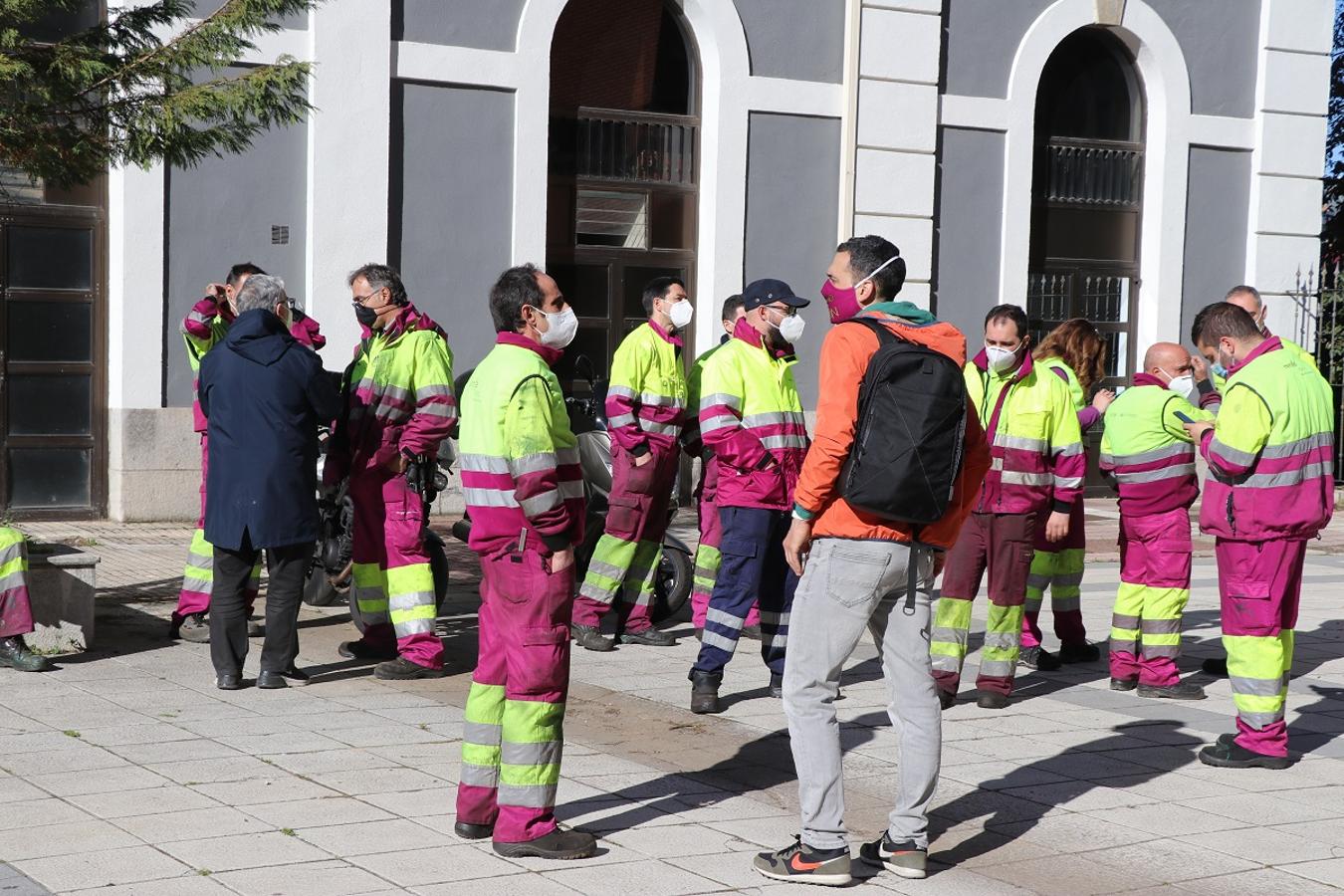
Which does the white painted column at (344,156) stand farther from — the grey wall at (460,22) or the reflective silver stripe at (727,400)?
the reflective silver stripe at (727,400)

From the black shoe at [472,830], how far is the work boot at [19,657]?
134 inches

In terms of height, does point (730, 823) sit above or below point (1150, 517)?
below

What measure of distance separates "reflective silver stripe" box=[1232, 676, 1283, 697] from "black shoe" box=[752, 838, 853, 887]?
8.27 feet

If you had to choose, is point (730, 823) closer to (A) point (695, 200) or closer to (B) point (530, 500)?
(B) point (530, 500)

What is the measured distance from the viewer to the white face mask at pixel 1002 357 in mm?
8070

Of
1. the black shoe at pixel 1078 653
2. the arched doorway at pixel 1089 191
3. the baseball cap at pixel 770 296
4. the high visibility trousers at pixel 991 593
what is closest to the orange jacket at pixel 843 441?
the high visibility trousers at pixel 991 593

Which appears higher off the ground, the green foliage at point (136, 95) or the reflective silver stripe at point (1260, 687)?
the green foliage at point (136, 95)

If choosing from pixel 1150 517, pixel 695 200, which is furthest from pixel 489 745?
pixel 695 200

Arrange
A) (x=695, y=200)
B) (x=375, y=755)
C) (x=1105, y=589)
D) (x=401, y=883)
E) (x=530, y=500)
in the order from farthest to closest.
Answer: (x=695, y=200) < (x=1105, y=589) < (x=375, y=755) < (x=530, y=500) < (x=401, y=883)

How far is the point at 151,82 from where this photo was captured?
884 centimetres

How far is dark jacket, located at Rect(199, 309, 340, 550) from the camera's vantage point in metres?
7.70

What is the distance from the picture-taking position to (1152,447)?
8.38 metres

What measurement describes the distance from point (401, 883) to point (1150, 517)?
478 cm

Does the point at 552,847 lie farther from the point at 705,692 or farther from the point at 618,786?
the point at 705,692
